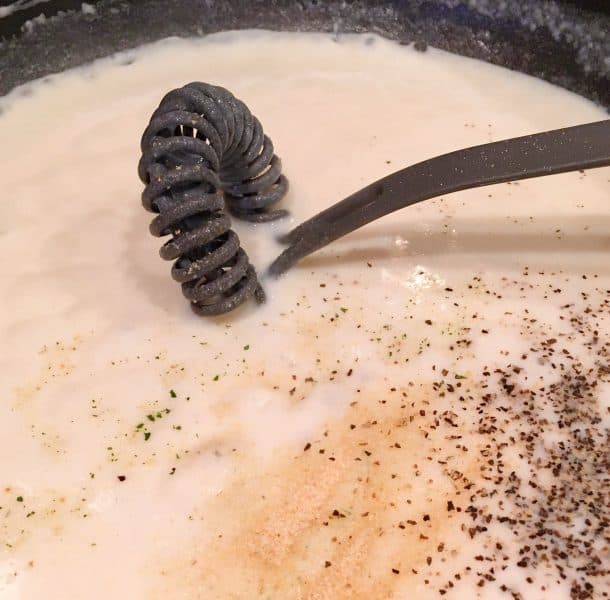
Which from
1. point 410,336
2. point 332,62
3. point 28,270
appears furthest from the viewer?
point 332,62

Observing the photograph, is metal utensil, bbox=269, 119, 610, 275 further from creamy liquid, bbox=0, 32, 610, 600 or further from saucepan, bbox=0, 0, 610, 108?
saucepan, bbox=0, 0, 610, 108

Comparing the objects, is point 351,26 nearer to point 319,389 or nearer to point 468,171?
point 468,171

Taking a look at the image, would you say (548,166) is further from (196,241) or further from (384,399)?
(196,241)

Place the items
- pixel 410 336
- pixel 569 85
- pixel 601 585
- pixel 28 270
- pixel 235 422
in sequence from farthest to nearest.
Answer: pixel 569 85
pixel 28 270
pixel 410 336
pixel 235 422
pixel 601 585

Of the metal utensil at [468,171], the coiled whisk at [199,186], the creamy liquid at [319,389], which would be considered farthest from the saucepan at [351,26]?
the coiled whisk at [199,186]

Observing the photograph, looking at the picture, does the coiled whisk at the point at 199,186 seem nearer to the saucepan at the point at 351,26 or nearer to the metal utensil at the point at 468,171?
the metal utensil at the point at 468,171

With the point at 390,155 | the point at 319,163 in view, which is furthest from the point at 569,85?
the point at 319,163

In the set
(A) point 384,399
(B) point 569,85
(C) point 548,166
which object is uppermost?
(C) point 548,166

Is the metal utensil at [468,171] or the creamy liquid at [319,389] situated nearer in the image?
the creamy liquid at [319,389]
